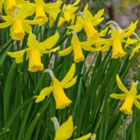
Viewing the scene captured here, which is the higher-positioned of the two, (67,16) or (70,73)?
(67,16)

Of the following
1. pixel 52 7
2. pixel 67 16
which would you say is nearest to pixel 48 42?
pixel 52 7

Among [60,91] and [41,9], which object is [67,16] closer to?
[41,9]

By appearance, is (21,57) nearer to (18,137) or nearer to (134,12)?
(18,137)

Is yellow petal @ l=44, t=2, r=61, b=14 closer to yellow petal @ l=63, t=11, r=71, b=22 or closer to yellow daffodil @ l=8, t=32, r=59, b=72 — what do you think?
yellow petal @ l=63, t=11, r=71, b=22

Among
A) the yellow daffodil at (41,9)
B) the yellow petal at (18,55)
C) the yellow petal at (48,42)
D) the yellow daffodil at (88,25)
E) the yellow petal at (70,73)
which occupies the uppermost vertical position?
the yellow daffodil at (41,9)

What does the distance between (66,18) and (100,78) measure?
38 centimetres

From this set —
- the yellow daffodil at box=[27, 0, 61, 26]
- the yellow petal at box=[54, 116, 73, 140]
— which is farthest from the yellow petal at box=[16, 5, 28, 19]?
the yellow petal at box=[54, 116, 73, 140]

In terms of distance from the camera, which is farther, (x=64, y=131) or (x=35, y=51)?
(x=35, y=51)

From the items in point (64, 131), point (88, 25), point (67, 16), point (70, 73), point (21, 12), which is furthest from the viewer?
point (67, 16)

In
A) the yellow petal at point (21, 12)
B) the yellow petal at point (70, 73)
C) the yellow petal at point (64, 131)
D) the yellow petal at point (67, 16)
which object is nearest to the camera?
the yellow petal at point (64, 131)

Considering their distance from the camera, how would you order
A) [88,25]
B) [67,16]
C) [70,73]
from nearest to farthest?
[70,73], [88,25], [67,16]

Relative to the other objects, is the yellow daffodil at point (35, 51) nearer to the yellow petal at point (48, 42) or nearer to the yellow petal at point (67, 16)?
the yellow petal at point (48, 42)

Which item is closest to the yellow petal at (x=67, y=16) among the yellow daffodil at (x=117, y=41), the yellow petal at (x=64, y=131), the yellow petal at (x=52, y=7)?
the yellow petal at (x=52, y=7)

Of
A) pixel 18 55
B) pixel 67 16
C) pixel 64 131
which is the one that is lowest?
pixel 64 131
